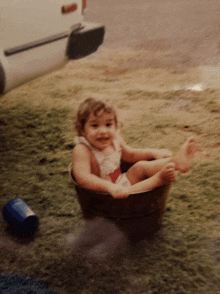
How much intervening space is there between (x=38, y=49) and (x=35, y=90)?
152 centimetres

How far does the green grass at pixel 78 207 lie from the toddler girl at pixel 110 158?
1.22ft

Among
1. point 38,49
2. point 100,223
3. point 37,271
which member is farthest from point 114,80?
point 37,271

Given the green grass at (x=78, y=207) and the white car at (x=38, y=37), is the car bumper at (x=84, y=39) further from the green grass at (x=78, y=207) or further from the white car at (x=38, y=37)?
the green grass at (x=78, y=207)

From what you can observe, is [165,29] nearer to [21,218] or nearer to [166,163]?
[166,163]

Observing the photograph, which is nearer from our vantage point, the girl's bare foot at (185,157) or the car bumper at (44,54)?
the girl's bare foot at (185,157)

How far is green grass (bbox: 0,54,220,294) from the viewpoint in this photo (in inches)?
63.7

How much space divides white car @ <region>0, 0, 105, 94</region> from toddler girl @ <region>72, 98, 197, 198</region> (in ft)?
2.94

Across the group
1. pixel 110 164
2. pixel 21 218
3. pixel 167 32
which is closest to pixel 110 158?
pixel 110 164

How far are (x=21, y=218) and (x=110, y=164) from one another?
1.87ft

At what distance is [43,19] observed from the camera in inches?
98.3

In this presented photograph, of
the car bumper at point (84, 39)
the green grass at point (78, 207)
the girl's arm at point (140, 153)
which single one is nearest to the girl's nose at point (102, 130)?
the girl's arm at point (140, 153)

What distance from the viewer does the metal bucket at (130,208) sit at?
5.18 feet

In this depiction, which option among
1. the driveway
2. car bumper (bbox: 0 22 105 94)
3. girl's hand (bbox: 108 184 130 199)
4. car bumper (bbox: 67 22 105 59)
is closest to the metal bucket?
girl's hand (bbox: 108 184 130 199)

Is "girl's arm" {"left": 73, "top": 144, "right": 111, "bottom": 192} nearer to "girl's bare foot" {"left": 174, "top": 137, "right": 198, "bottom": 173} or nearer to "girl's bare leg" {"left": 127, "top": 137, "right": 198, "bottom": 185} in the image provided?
"girl's bare leg" {"left": 127, "top": 137, "right": 198, "bottom": 185}
